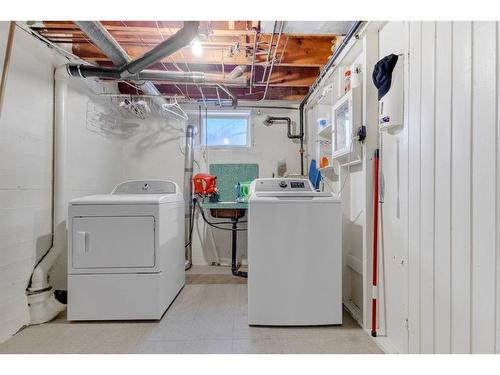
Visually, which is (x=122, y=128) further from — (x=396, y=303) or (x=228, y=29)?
(x=396, y=303)

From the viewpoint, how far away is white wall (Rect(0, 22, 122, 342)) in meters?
1.75

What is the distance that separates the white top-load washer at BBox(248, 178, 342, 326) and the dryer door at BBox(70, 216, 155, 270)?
86cm

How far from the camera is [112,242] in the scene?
1.93 metres

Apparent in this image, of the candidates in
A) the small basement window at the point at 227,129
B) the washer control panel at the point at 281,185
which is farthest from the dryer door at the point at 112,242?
the small basement window at the point at 227,129

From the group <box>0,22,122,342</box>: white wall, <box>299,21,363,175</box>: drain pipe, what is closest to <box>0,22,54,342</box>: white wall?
<box>0,22,122,342</box>: white wall

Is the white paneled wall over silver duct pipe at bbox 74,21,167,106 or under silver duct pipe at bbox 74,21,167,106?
under

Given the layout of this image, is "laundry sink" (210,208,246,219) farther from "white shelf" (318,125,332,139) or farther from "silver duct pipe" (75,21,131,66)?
"silver duct pipe" (75,21,131,66)

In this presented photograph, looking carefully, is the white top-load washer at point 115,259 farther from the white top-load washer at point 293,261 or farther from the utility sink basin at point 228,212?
the utility sink basin at point 228,212

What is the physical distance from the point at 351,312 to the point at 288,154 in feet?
7.41

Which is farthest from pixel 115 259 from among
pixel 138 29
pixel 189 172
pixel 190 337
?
pixel 138 29

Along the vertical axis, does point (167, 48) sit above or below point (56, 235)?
above

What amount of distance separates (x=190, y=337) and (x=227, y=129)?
281cm

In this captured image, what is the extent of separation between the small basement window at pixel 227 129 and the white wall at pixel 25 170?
1701mm

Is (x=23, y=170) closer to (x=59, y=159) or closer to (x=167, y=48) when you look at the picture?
(x=59, y=159)
